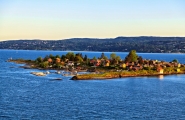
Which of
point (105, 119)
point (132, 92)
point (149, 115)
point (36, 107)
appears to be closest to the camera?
point (105, 119)

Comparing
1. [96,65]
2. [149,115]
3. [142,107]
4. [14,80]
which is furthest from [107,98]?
[96,65]

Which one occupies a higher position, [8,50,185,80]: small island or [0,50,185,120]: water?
[8,50,185,80]: small island

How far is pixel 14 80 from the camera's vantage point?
211ft

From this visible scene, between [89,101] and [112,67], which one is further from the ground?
[112,67]

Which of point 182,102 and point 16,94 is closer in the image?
point 182,102

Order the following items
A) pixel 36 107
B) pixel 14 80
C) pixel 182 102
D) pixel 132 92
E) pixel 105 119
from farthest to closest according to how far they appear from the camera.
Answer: pixel 14 80 < pixel 132 92 < pixel 182 102 < pixel 36 107 < pixel 105 119

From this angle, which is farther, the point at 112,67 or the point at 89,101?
the point at 112,67

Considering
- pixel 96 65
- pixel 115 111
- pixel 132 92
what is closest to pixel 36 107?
pixel 115 111

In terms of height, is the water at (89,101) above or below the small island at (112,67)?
below

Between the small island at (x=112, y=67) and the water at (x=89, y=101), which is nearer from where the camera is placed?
the water at (x=89, y=101)

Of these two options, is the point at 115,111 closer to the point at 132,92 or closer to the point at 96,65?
the point at 132,92

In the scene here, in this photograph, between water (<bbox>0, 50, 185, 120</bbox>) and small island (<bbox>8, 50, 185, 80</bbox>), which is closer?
water (<bbox>0, 50, 185, 120</bbox>)

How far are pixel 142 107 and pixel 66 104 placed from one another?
878 centimetres

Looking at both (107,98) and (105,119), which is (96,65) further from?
(105,119)
